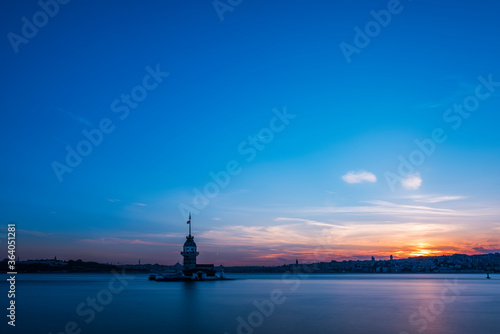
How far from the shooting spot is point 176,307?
5025 cm

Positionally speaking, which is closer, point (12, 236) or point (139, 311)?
point (12, 236)

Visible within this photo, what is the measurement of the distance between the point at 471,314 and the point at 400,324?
13.1 meters

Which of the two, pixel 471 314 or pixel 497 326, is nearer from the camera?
pixel 497 326

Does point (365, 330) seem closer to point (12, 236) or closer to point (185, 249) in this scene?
point (12, 236)

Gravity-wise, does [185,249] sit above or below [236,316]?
above

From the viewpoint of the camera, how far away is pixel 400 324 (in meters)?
37.2

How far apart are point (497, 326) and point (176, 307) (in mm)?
34264

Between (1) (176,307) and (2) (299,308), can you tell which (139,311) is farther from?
(2) (299,308)

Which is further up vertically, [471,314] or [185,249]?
[185,249]

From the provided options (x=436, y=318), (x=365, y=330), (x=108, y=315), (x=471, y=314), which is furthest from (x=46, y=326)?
(x=471, y=314)

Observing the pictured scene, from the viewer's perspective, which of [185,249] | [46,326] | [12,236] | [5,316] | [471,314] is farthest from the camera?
[185,249]

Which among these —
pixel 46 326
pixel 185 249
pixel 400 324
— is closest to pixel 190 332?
pixel 46 326

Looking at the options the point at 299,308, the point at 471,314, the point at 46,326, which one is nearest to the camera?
the point at 46,326

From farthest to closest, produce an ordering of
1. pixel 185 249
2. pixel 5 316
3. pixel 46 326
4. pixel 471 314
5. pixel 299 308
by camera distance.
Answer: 1. pixel 185 249
2. pixel 299 308
3. pixel 471 314
4. pixel 5 316
5. pixel 46 326
